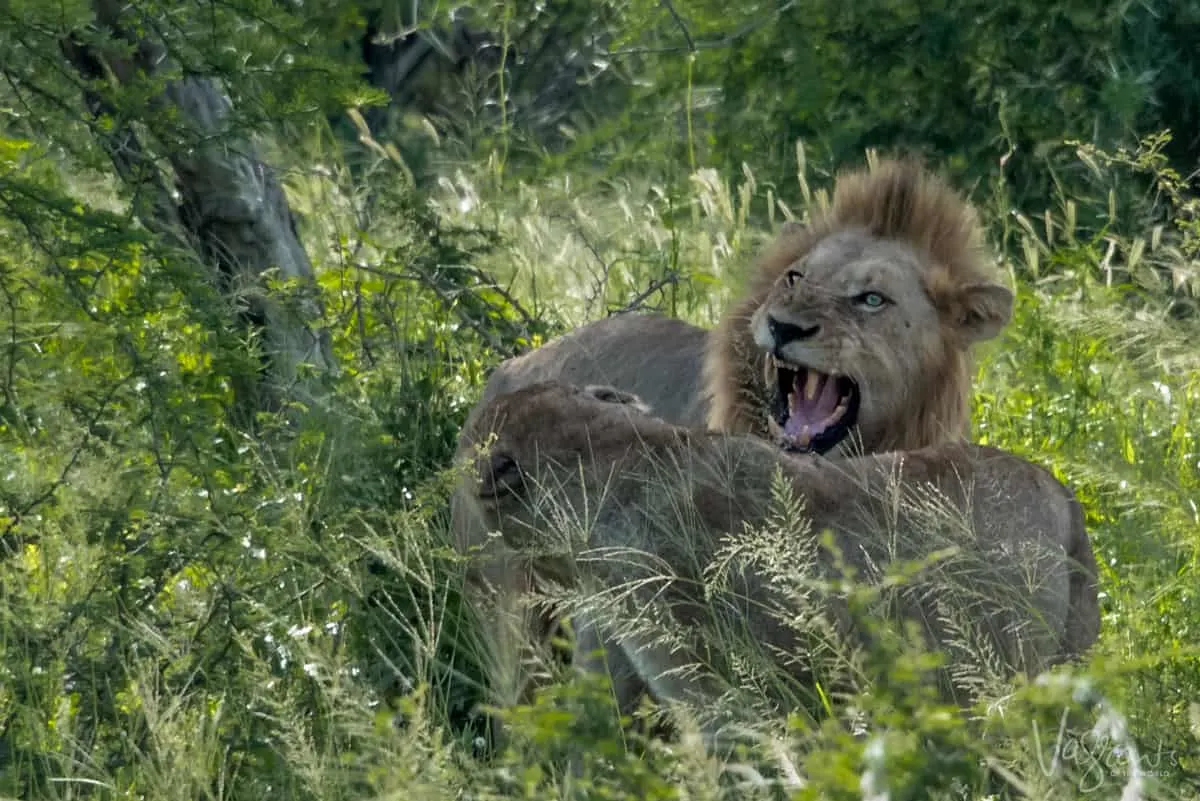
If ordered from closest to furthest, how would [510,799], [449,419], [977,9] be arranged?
[510,799] → [449,419] → [977,9]

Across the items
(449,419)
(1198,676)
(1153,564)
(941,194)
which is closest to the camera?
(1198,676)

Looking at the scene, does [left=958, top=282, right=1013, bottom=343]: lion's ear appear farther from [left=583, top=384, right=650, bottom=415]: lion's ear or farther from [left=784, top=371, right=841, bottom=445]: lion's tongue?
[left=583, top=384, right=650, bottom=415]: lion's ear

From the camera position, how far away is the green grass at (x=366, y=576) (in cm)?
390

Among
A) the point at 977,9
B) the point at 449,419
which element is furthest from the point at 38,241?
the point at 977,9

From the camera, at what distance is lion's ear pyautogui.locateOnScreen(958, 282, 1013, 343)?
629 cm

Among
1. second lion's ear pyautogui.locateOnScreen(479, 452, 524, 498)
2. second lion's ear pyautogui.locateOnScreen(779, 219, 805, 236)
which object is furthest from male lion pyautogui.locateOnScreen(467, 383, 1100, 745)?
second lion's ear pyautogui.locateOnScreen(779, 219, 805, 236)

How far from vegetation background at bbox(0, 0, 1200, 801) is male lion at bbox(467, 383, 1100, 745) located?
207 mm

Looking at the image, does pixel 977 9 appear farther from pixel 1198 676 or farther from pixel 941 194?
pixel 1198 676

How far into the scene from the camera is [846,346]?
6.07 meters

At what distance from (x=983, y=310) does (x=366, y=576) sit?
1935 mm

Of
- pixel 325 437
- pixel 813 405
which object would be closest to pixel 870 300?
pixel 813 405

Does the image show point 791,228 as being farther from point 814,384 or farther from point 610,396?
point 610,396

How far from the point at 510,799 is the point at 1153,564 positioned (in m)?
2.43

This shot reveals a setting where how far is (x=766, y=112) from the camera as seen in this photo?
11.9m
